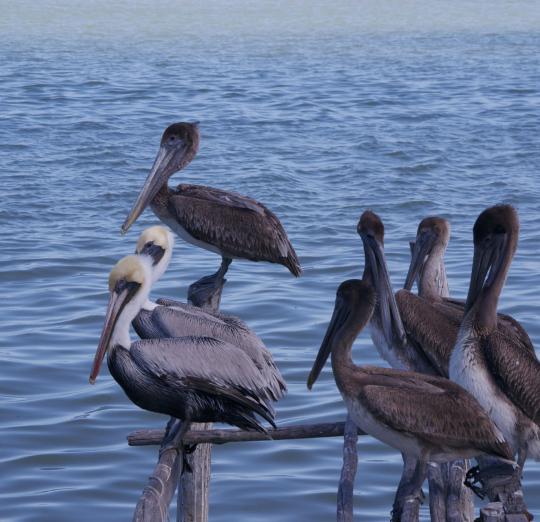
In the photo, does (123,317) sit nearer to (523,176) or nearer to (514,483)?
(514,483)

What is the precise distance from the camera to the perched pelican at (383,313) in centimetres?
560

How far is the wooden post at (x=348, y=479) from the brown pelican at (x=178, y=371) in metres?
0.33

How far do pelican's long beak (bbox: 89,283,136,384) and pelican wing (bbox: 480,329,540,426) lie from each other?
1.47 meters

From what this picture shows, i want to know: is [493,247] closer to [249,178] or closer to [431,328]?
[431,328]

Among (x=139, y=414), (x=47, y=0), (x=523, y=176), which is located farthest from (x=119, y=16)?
(x=139, y=414)

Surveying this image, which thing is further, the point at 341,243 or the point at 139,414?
the point at 341,243

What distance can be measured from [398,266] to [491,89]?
9.33m

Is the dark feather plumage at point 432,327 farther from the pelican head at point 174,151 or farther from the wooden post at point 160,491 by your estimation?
the pelican head at point 174,151

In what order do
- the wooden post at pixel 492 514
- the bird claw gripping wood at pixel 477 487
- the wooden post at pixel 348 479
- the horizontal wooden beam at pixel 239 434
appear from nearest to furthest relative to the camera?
the wooden post at pixel 492 514, the bird claw gripping wood at pixel 477 487, the wooden post at pixel 348 479, the horizontal wooden beam at pixel 239 434

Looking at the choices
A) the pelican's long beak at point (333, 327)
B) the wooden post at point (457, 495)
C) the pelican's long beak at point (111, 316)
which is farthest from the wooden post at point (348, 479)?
the pelican's long beak at point (111, 316)

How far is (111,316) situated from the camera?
506 cm

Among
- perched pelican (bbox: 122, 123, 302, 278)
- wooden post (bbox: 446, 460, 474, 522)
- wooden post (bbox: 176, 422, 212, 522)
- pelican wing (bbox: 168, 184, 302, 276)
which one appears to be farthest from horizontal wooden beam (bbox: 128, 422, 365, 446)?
pelican wing (bbox: 168, 184, 302, 276)

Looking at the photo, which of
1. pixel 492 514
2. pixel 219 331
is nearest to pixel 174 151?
pixel 219 331

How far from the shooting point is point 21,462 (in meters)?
6.91
